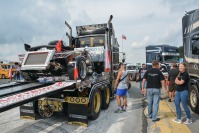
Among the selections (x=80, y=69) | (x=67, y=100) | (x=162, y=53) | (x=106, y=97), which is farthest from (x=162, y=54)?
(x=67, y=100)

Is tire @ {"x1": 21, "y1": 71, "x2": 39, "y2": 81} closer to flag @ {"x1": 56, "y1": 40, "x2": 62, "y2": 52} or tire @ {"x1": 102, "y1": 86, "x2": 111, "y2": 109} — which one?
flag @ {"x1": 56, "y1": 40, "x2": 62, "y2": 52}

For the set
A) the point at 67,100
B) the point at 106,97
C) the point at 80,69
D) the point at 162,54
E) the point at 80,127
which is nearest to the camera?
the point at 80,127

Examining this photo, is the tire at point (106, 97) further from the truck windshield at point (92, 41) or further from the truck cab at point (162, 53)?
the truck cab at point (162, 53)

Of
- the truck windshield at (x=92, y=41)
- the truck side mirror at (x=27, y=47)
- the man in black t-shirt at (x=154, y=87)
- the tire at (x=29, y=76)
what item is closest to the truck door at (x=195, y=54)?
the man in black t-shirt at (x=154, y=87)

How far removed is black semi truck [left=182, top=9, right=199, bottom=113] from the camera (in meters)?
6.90

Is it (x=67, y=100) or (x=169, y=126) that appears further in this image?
(x=67, y=100)

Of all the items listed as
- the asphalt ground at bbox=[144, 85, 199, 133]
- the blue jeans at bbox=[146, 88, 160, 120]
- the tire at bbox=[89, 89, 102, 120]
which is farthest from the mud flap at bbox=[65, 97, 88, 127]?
the blue jeans at bbox=[146, 88, 160, 120]

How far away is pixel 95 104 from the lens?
6.64 m

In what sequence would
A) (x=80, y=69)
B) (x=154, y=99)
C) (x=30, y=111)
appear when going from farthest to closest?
(x=30, y=111)
(x=154, y=99)
(x=80, y=69)

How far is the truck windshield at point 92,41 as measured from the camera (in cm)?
874

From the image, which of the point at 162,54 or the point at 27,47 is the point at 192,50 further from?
the point at 162,54

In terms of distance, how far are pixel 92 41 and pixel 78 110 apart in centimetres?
391

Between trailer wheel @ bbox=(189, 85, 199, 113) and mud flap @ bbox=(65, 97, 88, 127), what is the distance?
11.8 ft

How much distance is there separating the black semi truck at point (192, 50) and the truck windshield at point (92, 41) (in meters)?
3.23
